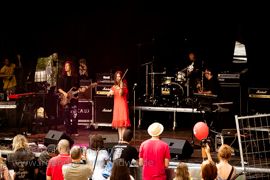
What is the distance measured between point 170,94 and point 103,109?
2.80m

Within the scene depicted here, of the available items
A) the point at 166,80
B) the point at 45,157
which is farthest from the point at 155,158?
the point at 166,80

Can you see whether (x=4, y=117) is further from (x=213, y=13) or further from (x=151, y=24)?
(x=213, y=13)

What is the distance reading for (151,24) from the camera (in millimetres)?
14422

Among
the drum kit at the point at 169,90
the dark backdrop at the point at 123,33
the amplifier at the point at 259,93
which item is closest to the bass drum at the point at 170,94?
the drum kit at the point at 169,90

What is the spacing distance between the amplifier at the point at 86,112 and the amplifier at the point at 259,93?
484 centimetres

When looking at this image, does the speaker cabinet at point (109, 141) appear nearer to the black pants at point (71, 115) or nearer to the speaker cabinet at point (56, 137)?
the speaker cabinet at point (56, 137)

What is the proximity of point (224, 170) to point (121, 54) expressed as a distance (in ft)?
30.5

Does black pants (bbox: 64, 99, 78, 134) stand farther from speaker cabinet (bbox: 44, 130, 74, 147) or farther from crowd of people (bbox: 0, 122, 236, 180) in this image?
crowd of people (bbox: 0, 122, 236, 180)

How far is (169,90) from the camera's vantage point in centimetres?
1334

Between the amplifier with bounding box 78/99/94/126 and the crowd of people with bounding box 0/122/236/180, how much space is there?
16.5 ft

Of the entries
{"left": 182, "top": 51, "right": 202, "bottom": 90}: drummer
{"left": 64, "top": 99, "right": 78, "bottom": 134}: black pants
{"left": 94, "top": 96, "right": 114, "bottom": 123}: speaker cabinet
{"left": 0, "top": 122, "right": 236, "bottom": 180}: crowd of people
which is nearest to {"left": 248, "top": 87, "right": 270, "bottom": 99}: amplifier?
{"left": 182, "top": 51, "right": 202, "bottom": 90}: drummer

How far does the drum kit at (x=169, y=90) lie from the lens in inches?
526

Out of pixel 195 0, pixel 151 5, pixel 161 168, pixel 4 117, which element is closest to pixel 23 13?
pixel 4 117

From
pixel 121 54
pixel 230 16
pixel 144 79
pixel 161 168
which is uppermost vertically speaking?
pixel 230 16
